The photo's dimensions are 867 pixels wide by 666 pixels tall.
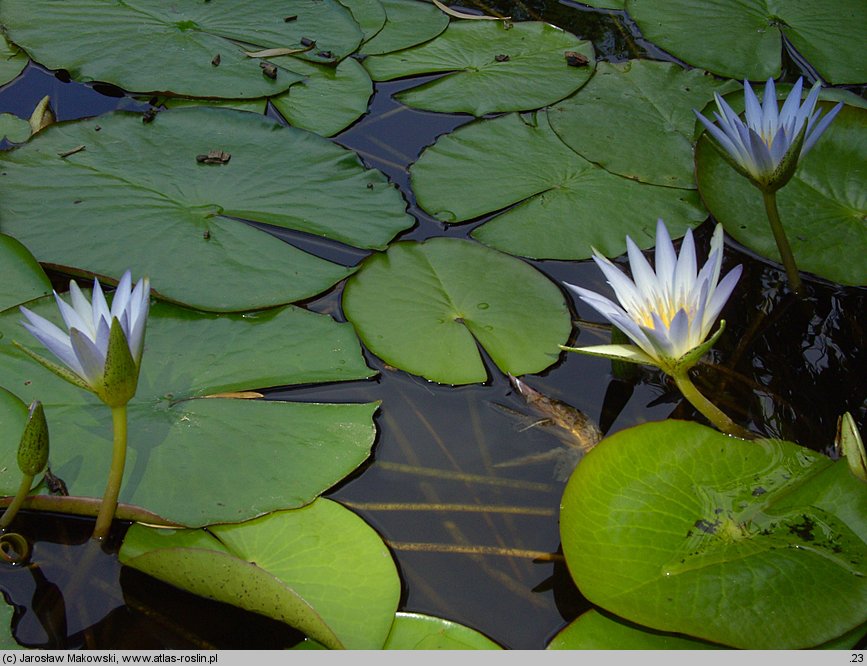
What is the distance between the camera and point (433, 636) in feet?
5.56

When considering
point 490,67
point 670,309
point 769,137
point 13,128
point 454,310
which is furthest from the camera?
point 490,67

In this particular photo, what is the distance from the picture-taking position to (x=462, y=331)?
2340 mm

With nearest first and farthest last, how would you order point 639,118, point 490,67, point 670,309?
point 670,309 < point 639,118 < point 490,67

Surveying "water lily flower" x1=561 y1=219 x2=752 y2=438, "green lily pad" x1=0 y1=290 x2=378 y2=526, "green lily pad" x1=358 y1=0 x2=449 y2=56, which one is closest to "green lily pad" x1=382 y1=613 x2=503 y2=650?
"green lily pad" x1=0 y1=290 x2=378 y2=526

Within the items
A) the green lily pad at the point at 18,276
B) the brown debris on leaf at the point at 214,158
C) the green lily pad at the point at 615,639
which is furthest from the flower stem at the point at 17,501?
the brown debris on leaf at the point at 214,158

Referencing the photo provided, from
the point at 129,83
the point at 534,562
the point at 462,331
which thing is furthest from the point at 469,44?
the point at 534,562

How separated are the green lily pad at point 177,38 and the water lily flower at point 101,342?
1.56 metres

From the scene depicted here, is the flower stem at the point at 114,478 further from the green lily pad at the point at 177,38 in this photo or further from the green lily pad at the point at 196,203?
the green lily pad at the point at 177,38

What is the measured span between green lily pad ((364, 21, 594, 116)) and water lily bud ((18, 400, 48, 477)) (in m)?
1.98

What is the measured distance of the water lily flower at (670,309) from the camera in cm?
188

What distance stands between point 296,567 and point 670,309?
3.54 ft

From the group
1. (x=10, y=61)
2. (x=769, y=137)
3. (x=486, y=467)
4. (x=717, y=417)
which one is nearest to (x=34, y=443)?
(x=486, y=467)

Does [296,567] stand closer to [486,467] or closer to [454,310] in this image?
[486,467]

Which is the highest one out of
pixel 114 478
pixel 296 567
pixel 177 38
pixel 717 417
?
pixel 177 38
